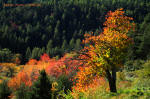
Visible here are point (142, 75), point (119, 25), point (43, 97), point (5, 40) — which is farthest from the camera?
point (5, 40)

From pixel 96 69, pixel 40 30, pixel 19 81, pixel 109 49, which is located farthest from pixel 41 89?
pixel 40 30

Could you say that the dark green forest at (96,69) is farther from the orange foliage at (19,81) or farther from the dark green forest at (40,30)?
the dark green forest at (40,30)

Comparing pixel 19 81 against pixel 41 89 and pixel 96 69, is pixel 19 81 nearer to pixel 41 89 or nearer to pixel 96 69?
pixel 41 89

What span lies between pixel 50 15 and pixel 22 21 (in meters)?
38.3

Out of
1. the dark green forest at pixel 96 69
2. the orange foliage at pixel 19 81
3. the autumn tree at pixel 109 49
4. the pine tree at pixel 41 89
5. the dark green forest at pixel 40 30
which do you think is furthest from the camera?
the dark green forest at pixel 40 30

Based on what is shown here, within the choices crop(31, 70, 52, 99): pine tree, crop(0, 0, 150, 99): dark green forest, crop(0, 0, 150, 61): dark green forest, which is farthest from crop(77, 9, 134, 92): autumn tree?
crop(0, 0, 150, 61): dark green forest

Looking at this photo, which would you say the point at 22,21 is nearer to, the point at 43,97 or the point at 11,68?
the point at 11,68

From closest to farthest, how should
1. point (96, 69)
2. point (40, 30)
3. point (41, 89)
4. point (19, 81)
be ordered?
point (96, 69)
point (41, 89)
point (19, 81)
point (40, 30)

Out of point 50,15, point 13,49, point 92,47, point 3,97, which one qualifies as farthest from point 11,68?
point 50,15

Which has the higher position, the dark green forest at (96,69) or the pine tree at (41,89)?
the dark green forest at (96,69)

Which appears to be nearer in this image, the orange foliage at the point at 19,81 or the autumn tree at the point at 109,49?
the autumn tree at the point at 109,49

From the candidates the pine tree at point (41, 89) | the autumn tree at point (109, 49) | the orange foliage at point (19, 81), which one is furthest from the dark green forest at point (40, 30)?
the autumn tree at point (109, 49)

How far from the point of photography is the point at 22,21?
17938 cm

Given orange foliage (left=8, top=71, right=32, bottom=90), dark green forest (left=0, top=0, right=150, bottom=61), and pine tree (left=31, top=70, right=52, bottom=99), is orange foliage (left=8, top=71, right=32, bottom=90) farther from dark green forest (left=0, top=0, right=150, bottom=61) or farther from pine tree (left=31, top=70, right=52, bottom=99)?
dark green forest (left=0, top=0, right=150, bottom=61)
